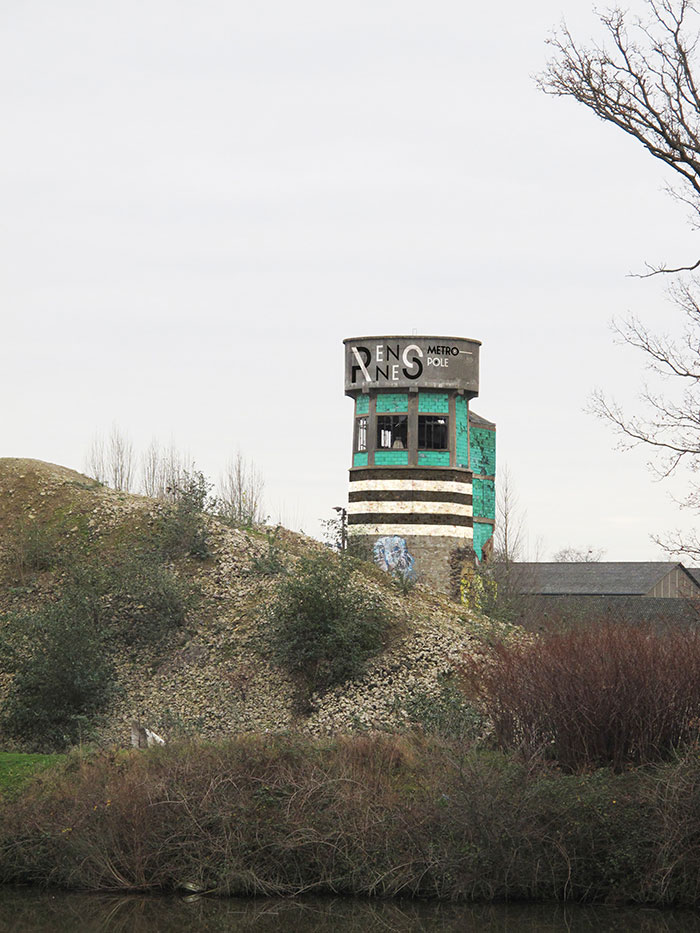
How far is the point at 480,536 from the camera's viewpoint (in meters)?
49.6

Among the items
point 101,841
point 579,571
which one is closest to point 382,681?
point 101,841

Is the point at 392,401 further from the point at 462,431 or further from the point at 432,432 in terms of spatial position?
the point at 462,431

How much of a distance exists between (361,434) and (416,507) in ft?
11.3

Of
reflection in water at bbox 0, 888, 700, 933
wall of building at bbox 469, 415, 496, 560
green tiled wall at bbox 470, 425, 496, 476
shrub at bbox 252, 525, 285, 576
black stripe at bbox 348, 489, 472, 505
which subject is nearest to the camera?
reflection in water at bbox 0, 888, 700, 933

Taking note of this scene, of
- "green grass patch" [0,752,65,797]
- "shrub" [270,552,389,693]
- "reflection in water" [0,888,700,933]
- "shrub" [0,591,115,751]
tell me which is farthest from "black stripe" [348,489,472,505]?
"reflection in water" [0,888,700,933]

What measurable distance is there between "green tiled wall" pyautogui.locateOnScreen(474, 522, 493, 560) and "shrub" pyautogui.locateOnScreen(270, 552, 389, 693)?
22558mm

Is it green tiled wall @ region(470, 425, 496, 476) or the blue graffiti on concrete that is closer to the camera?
the blue graffiti on concrete

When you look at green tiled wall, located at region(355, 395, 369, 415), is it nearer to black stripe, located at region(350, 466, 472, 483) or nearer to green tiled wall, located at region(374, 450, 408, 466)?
green tiled wall, located at region(374, 450, 408, 466)

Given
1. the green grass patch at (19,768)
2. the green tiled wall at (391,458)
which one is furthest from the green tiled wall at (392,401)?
the green grass patch at (19,768)

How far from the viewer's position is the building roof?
6956 cm

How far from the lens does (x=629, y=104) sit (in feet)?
83.9

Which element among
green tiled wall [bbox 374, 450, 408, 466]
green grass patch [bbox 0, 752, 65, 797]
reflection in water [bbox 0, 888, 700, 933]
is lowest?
reflection in water [bbox 0, 888, 700, 933]

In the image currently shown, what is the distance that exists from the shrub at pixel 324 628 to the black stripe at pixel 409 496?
18827 millimetres

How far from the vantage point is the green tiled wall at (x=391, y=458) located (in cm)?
4538
